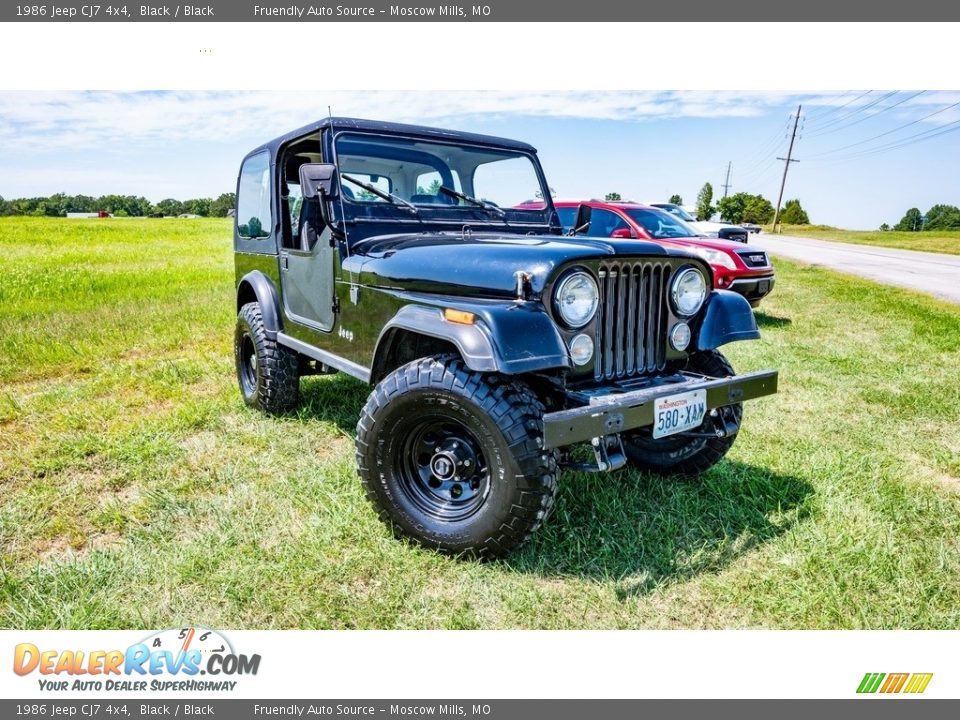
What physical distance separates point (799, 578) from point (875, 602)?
0.26 metres

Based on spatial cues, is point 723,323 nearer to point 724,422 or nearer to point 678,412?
point 724,422

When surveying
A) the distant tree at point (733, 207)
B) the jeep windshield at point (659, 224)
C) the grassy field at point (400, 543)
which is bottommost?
the grassy field at point (400, 543)

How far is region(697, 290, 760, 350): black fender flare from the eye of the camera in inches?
120

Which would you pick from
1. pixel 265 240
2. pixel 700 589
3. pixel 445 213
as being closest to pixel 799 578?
pixel 700 589

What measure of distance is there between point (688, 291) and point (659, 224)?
624 cm

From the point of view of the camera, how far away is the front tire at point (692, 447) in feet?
10.5

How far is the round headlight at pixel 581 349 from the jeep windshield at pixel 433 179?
1.47 metres

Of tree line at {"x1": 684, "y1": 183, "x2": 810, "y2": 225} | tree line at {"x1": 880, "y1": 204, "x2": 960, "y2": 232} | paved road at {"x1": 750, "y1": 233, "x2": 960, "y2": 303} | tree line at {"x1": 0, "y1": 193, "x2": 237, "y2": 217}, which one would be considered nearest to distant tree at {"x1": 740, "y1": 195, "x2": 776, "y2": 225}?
tree line at {"x1": 684, "y1": 183, "x2": 810, "y2": 225}

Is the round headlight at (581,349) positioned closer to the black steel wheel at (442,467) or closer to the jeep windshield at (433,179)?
the black steel wheel at (442,467)

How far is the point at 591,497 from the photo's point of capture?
126 inches

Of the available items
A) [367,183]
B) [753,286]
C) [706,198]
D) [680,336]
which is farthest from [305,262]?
[706,198]

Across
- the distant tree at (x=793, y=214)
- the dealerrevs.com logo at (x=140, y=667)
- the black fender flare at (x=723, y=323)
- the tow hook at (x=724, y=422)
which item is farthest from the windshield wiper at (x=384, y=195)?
the distant tree at (x=793, y=214)

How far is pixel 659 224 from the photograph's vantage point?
8.84m

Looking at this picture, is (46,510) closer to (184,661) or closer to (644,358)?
(184,661)
